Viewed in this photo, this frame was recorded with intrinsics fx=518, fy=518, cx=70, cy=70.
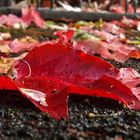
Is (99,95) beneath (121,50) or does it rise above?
above

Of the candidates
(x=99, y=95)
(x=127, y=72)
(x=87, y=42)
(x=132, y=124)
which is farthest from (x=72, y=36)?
(x=132, y=124)

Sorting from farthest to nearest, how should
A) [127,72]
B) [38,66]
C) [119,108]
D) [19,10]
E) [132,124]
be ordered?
[19,10] < [127,72] < [38,66] < [119,108] < [132,124]

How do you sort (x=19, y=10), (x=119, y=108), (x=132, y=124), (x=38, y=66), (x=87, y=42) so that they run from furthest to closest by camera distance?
(x=19, y=10) < (x=87, y=42) < (x=38, y=66) < (x=119, y=108) < (x=132, y=124)

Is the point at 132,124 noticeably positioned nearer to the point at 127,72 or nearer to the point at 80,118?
the point at 80,118

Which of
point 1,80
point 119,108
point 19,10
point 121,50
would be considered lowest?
point 19,10

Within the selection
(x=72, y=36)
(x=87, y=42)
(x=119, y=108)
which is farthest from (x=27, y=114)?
→ (x=72, y=36)

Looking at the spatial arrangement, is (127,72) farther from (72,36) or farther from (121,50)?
(72,36)

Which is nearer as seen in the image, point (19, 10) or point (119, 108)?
point (119, 108)

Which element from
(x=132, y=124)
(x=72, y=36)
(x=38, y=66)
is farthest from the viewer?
(x=72, y=36)

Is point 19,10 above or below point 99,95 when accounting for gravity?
below
